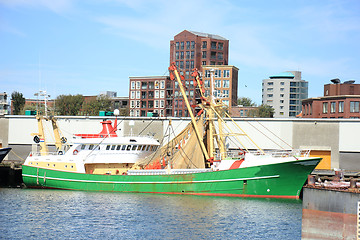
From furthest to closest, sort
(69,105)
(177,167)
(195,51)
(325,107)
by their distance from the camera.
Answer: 1. (195,51)
2. (69,105)
3. (325,107)
4. (177,167)

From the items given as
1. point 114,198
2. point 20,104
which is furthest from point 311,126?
point 20,104

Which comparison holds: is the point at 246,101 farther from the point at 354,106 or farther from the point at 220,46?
the point at 354,106

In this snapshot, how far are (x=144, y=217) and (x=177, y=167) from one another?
41.8 feet

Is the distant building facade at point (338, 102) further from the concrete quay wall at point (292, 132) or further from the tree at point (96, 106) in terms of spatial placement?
the tree at point (96, 106)

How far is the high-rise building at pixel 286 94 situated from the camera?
142375mm

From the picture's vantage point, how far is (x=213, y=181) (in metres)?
42.0

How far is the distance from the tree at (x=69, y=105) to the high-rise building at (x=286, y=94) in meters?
56.0

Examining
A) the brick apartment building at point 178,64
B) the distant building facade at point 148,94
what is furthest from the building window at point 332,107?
the distant building facade at point 148,94

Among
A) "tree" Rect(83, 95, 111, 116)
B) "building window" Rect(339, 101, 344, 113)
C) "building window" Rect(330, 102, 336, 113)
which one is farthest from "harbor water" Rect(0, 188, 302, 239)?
"tree" Rect(83, 95, 111, 116)

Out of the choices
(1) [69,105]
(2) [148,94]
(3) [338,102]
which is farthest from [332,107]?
(1) [69,105]

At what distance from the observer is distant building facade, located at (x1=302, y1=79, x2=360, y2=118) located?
77.4m

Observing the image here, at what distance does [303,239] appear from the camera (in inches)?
838

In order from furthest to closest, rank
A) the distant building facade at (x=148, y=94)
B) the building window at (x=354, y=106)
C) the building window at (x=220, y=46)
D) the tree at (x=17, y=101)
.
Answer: the tree at (x=17, y=101) < the building window at (x=220, y=46) < the distant building facade at (x=148, y=94) < the building window at (x=354, y=106)

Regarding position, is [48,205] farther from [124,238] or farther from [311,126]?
[311,126]
